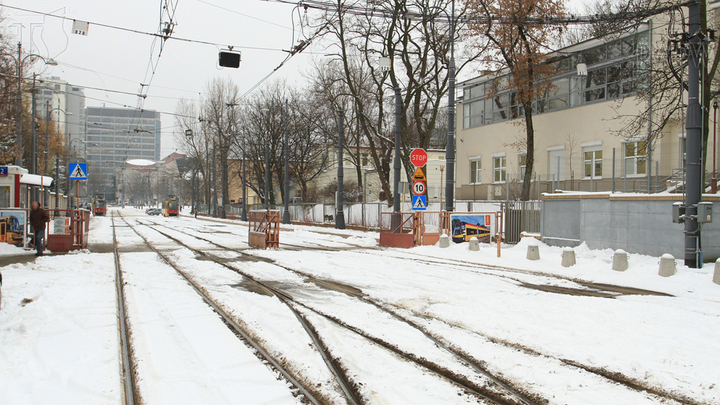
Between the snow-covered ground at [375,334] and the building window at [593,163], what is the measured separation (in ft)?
55.7

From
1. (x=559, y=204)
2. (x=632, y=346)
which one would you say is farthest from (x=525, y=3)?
(x=632, y=346)

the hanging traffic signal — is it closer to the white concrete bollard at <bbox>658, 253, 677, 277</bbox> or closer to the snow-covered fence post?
the snow-covered fence post

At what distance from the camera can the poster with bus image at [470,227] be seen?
62.4ft

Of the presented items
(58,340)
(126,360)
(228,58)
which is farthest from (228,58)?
(126,360)

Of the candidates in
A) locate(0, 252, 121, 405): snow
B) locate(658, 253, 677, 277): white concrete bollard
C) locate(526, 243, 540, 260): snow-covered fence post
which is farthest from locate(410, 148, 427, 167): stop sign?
locate(0, 252, 121, 405): snow

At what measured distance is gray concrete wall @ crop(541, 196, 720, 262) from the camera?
13.8m

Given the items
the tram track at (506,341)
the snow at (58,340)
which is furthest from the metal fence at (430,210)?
the snow at (58,340)

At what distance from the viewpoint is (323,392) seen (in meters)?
4.57

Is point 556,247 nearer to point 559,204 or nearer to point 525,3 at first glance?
point 559,204

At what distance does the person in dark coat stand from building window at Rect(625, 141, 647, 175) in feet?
80.7

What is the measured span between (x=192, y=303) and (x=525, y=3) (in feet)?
75.9

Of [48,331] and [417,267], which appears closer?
[48,331]

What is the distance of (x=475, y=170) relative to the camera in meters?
38.8

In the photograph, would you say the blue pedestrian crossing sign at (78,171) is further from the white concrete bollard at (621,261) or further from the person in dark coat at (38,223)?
the white concrete bollard at (621,261)
